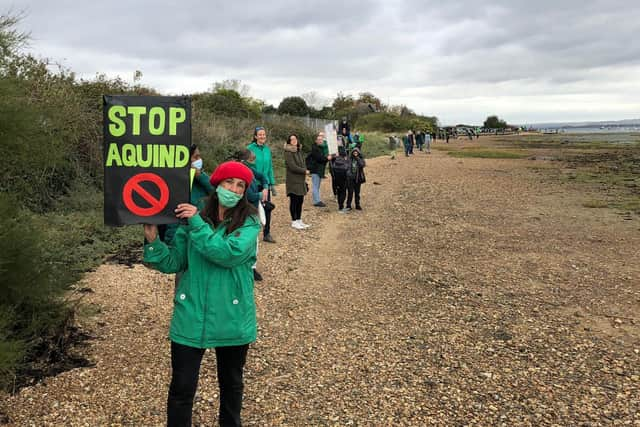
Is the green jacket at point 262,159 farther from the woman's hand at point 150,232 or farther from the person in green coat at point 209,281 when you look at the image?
the woman's hand at point 150,232

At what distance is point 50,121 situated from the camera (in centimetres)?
560

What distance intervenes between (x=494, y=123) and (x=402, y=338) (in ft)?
491

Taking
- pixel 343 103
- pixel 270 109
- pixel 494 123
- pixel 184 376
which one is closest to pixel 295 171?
pixel 184 376

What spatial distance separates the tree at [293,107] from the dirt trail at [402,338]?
41014 millimetres

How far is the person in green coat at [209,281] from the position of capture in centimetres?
288

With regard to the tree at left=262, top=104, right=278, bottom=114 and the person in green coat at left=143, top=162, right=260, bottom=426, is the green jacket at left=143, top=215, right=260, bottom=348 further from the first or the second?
the tree at left=262, top=104, right=278, bottom=114

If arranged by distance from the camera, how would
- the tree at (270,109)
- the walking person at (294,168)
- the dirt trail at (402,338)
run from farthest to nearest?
the tree at (270,109)
the walking person at (294,168)
the dirt trail at (402,338)

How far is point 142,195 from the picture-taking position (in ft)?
9.30

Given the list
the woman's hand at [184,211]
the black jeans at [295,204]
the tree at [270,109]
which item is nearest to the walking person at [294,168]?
the black jeans at [295,204]

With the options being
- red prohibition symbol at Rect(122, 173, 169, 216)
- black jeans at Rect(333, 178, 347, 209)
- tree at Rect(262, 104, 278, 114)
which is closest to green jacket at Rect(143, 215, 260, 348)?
red prohibition symbol at Rect(122, 173, 169, 216)

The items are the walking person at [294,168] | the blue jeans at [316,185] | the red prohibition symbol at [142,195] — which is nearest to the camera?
the red prohibition symbol at [142,195]

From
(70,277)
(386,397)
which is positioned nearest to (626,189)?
(386,397)

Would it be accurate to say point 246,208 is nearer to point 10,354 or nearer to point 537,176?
point 10,354

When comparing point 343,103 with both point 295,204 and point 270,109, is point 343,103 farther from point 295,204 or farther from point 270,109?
point 295,204
